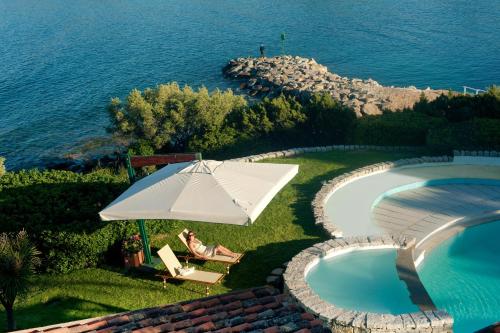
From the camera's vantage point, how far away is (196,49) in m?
63.1

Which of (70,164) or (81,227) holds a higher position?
(81,227)

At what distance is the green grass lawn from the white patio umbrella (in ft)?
6.10

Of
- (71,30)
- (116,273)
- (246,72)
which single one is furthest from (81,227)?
(71,30)

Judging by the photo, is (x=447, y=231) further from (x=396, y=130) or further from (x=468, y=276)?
(x=396, y=130)

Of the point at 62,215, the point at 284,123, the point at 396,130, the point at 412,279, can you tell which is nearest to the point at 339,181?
the point at 396,130

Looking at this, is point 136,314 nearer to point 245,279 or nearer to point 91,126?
point 245,279

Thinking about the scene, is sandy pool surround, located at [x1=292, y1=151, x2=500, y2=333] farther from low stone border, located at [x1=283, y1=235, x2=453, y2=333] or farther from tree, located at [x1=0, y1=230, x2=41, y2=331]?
tree, located at [x1=0, y1=230, x2=41, y2=331]

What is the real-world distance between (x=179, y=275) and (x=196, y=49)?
53.3m

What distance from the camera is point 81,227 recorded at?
13.6m

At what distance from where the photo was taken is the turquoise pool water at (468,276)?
11850mm

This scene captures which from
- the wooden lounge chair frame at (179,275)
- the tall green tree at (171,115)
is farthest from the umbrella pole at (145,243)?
the tall green tree at (171,115)

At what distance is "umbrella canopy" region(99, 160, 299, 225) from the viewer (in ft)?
38.3

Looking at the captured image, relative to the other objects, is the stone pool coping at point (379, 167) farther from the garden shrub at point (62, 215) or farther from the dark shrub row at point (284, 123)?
the garden shrub at point (62, 215)

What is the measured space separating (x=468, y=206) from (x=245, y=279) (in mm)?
8020
